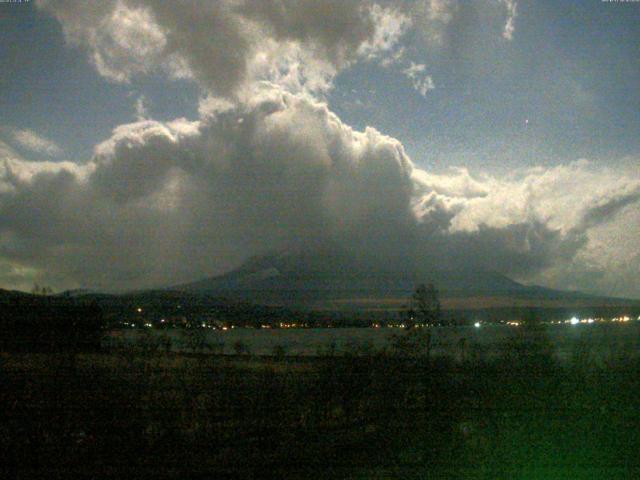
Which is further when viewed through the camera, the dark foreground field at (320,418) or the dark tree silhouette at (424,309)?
the dark tree silhouette at (424,309)

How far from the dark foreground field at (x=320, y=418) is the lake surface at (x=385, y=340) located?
0.59 meters

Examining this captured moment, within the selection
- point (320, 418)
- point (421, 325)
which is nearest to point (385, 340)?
point (421, 325)

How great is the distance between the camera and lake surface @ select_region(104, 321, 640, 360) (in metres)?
13.8

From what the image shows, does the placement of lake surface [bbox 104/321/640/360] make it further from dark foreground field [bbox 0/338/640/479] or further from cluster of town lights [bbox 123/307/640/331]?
dark foreground field [bbox 0/338/640/479]

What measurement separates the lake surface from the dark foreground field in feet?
1.94

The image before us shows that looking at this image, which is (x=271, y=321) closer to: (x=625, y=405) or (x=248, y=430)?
(x=248, y=430)

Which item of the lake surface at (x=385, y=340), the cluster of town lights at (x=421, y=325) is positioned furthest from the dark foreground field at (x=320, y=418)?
the cluster of town lights at (x=421, y=325)

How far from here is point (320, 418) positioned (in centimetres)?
1052

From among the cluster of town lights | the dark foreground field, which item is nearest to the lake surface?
the cluster of town lights

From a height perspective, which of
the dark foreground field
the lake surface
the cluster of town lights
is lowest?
the dark foreground field

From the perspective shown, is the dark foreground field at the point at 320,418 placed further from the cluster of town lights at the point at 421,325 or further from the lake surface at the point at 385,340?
the cluster of town lights at the point at 421,325

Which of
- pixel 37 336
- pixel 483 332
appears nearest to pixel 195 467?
pixel 37 336

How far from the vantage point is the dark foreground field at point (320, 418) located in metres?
7.36

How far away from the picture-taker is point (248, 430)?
9.47 m
